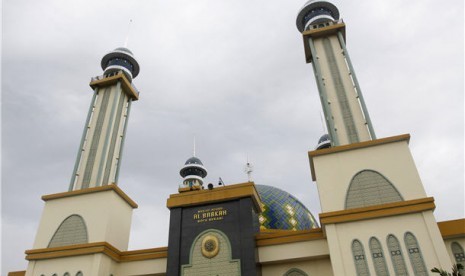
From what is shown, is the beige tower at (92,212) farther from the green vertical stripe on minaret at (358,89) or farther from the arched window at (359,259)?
the green vertical stripe on minaret at (358,89)

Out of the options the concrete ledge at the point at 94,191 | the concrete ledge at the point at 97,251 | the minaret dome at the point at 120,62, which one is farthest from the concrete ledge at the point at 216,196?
the minaret dome at the point at 120,62

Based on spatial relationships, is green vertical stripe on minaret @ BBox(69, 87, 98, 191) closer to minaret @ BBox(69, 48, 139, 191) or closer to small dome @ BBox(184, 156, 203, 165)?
minaret @ BBox(69, 48, 139, 191)

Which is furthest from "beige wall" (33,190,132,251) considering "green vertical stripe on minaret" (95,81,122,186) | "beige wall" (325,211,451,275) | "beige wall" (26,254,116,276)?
"beige wall" (325,211,451,275)

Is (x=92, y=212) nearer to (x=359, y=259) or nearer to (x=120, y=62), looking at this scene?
(x=120, y=62)

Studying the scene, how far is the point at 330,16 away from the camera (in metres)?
22.4

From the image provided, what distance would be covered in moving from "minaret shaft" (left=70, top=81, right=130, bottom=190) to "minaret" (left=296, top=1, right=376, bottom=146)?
38.9 ft

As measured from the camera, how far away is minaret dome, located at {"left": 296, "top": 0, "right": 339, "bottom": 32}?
2220 centimetres

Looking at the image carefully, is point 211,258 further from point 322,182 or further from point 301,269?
point 322,182

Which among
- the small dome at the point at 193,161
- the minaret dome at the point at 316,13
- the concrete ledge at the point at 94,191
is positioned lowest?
the concrete ledge at the point at 94,191

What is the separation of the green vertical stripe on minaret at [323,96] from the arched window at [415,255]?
5.23 m

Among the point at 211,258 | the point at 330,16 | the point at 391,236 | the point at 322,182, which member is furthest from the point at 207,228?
the point at 330,16

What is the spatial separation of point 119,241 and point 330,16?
57.2 ft

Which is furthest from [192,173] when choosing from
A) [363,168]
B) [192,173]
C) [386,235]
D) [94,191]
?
[386,235]

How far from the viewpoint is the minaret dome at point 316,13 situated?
22.2 metres
